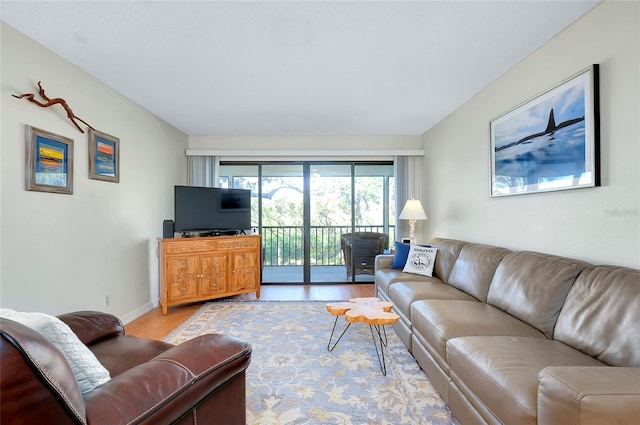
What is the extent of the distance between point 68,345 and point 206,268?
108 inches

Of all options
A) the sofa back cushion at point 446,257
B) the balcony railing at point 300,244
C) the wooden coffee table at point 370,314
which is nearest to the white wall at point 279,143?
the balcony railing at point 300,244

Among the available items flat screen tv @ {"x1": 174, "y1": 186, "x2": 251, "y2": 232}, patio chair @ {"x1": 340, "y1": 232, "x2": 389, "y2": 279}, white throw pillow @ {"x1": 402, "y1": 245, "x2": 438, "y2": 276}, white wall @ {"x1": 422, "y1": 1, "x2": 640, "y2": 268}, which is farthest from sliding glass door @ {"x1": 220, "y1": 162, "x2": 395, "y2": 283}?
white wall @ {"x1": 422, "y1": 1, "x2": 640, "y2": 268}

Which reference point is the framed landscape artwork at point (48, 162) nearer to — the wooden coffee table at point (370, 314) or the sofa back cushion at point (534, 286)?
the wooden coffee table at point (370, 314)

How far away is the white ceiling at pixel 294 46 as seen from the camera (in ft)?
5.74

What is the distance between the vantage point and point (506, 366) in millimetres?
1274

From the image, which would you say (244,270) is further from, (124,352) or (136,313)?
(124,352)

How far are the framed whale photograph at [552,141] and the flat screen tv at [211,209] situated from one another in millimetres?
3201

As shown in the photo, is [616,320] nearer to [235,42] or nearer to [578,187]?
[578,187]

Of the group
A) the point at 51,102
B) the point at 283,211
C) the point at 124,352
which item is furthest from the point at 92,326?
the point at 283,211

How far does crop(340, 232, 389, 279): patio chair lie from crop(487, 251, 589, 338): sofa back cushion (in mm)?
2480

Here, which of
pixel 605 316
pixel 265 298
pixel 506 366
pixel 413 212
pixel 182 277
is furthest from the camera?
pixel 265 298

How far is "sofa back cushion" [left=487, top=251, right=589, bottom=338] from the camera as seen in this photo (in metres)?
1.71

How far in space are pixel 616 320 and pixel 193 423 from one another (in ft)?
6.23

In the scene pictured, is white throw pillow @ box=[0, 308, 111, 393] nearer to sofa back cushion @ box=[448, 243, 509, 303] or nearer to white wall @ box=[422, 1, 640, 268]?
sofa back cushion @ box=[448, 243, 509, 303]
